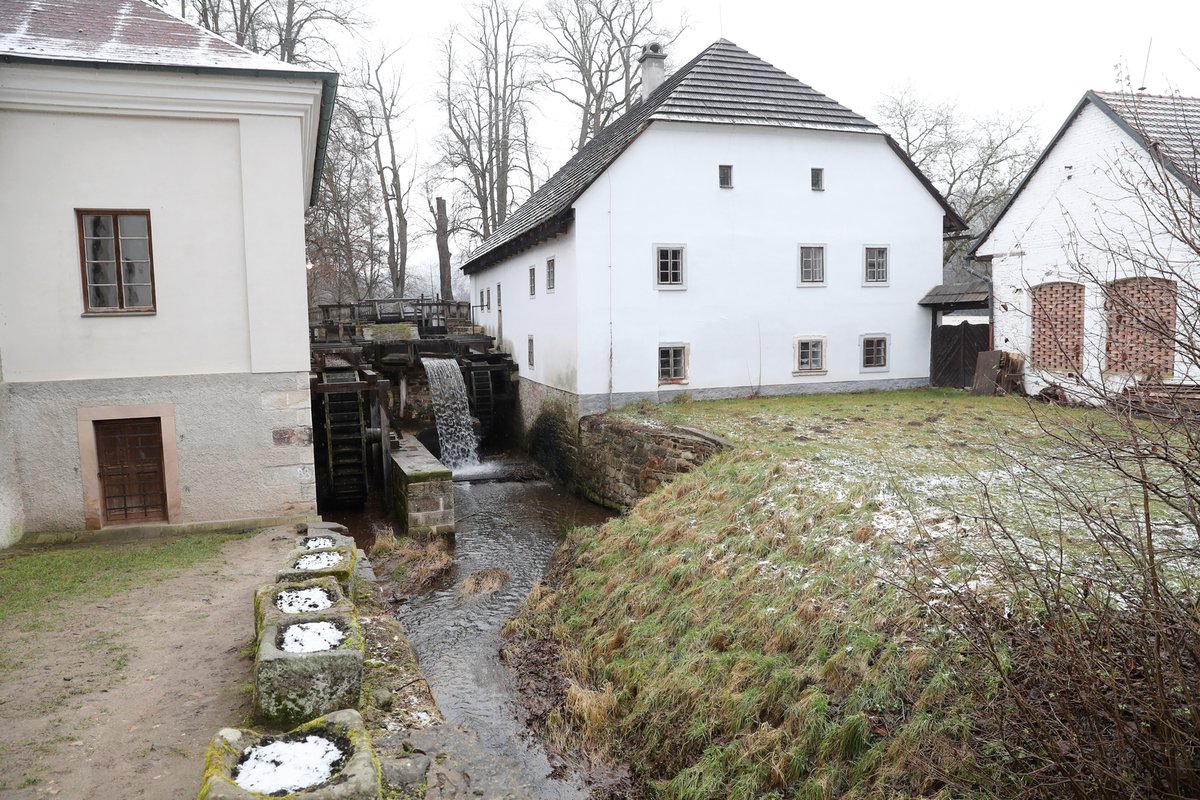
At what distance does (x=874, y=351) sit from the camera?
17875mm

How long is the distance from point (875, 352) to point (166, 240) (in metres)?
14.6

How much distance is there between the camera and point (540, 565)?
10875mm

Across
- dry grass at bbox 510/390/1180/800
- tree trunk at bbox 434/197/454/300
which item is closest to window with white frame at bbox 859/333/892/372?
dry grass at bbox 510/390/1180/800

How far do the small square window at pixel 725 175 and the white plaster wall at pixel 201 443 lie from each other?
10.3 metres

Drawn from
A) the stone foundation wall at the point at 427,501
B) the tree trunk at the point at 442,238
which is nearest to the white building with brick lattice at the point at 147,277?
the stone foundation wall at the point at 427,501

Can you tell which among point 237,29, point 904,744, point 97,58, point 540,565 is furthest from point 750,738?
point 237,29

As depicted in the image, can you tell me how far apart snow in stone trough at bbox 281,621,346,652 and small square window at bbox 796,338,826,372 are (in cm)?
1406

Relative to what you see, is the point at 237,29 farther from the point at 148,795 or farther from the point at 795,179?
the point at 148,795

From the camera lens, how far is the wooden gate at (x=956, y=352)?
17078 mm

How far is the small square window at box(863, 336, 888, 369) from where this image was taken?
17766 millimetres

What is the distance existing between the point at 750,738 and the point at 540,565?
19.2ft

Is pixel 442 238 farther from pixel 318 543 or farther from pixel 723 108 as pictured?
pixel 318 543

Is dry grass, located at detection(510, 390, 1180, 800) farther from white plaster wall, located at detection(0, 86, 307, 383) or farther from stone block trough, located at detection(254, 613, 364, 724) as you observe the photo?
white plaster wall, located at detection(0, 86, 307, 383)

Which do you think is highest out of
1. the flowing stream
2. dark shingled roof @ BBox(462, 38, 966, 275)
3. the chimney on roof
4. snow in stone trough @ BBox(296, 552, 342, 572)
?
the chimney on roof
